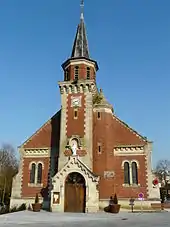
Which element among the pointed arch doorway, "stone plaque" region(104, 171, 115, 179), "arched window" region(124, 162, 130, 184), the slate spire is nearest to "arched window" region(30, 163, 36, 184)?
the pointed arch doorway

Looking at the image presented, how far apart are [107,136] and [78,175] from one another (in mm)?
6135

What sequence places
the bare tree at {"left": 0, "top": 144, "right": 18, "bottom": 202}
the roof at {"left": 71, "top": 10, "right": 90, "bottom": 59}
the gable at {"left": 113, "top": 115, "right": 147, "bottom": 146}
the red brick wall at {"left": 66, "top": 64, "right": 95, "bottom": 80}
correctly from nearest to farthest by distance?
the gable at {"left": 113, "top": 115, "right": 147, "bottom": 146} < the red brick wall at {"left": 66, "top": 64, "right": 95, "bottom": 80} < the roof at {"left": 71, "top": 10, "right": 90, "bottom": 59} < the bare tree at {"left": 0, "top": 144, "right": 18, "bottom": 202}

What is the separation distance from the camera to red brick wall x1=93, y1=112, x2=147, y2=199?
2989cm

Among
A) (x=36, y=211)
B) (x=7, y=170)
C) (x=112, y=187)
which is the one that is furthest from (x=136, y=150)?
(x=7, y=170)

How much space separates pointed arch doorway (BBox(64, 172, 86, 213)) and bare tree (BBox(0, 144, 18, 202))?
2327cm

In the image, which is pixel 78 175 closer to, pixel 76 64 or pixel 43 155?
pixel 43 155

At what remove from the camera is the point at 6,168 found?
54.2m

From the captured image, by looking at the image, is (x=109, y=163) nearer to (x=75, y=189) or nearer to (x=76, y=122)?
(x=75, y=189)

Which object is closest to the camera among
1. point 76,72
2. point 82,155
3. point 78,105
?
point 82,155

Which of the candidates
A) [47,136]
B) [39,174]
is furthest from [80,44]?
[39,174]

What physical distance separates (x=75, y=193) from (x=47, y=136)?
9174 mm

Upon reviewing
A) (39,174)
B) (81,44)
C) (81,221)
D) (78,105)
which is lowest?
(81,221)

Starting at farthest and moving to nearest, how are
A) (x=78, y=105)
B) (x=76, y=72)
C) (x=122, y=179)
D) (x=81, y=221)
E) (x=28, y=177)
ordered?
1. (x=76, y=72)
2. (x=28, y=177)
3. (x=78, y=105)
4. (x=122, y=179)
5. (x=81, y=221)

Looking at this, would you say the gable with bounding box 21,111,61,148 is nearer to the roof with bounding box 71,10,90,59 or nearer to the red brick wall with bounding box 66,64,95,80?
the red brick wall with bounding box 66,64,95,80
